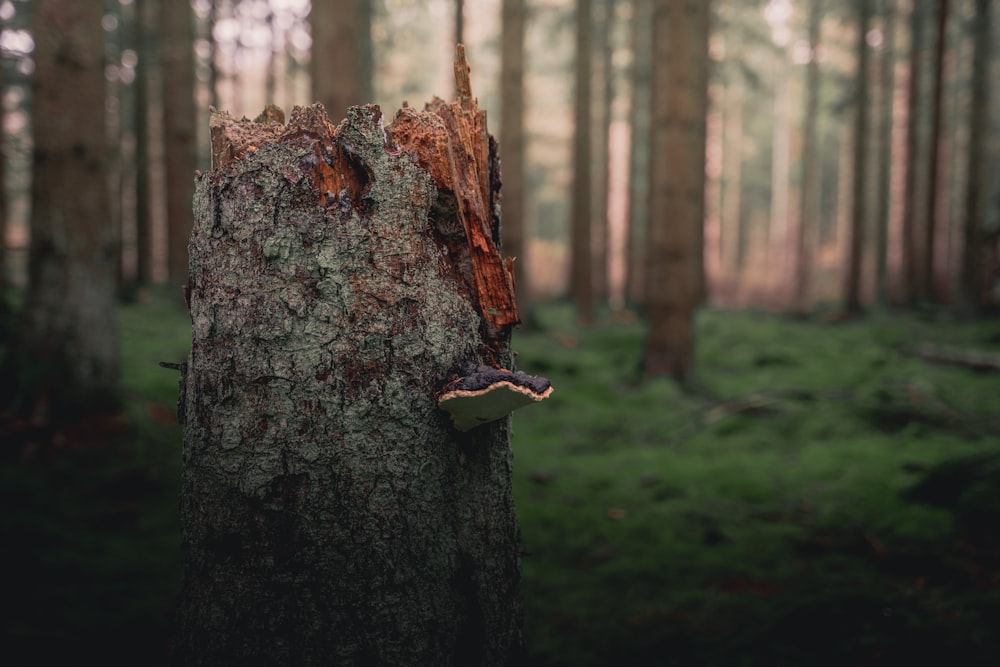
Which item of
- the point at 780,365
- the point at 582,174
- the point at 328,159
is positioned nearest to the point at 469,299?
the point at 328,159

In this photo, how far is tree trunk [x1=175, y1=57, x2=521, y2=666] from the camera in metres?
1.44

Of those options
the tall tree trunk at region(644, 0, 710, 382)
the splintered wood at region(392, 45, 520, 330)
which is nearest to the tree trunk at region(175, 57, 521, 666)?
the splintered wood at region(392, 45, 520, 330)

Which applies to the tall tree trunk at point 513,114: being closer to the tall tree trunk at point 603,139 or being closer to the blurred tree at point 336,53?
the blurred tree at point 336,53

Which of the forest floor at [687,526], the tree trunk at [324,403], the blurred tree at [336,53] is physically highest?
the blurred tree at [336,53]

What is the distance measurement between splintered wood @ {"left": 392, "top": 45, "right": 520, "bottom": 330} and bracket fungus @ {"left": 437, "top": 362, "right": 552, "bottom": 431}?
23 centimetres

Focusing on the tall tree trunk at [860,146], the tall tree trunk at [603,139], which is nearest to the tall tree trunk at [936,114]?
the tall tree trunk at [860,146]

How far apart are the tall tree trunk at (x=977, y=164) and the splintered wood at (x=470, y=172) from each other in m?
13.0

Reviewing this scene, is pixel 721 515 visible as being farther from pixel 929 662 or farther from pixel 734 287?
pixel 734 287

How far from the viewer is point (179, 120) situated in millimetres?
10531

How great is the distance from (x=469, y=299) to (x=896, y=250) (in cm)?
2236

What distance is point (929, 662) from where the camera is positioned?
7.90ft

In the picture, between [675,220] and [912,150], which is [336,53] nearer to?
[675,220]

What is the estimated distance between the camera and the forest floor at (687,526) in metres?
2.79

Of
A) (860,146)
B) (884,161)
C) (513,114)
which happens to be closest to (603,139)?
(860,146)
